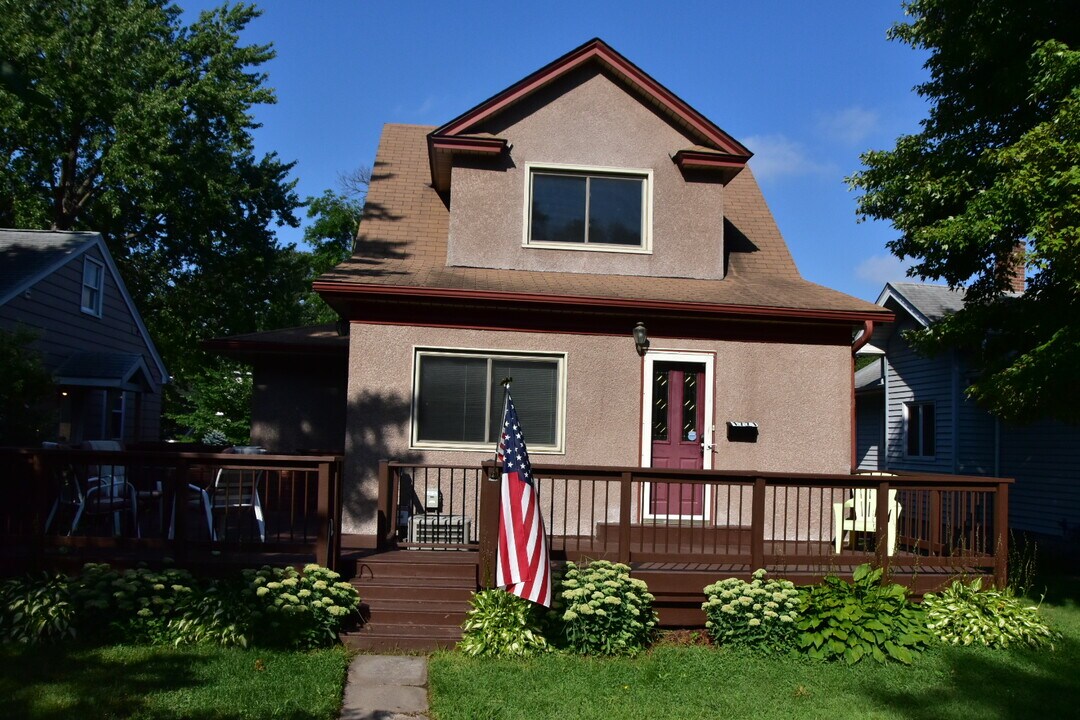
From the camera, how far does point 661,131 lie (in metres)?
11.1

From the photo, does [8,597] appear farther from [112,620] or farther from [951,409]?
[951,409]

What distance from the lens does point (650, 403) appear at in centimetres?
981

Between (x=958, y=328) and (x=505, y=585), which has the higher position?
(x=958, y=328)

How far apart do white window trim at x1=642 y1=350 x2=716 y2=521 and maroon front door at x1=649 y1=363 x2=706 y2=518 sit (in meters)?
0.05

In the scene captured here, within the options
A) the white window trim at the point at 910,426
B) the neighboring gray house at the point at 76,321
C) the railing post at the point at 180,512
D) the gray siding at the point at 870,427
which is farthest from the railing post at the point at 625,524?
the gray siding at the point at 870,427

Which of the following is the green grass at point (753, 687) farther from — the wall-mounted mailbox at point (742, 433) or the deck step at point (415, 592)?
the wall-mounted mailbox at point (742, 433)

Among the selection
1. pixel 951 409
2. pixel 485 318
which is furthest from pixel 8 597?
pixel 951 409

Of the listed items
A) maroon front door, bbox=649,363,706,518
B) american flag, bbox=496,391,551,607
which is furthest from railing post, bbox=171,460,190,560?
maroon front door, bbox=649,363,706,518

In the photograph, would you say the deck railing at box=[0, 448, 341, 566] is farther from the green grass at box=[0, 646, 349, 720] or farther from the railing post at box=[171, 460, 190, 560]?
the green grass at box=[0, 646, 349, 720]

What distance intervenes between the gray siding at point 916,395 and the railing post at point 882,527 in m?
9.14

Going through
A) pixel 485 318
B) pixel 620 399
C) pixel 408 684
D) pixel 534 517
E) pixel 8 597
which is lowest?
pixel 408 684

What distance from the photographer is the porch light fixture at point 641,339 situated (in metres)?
9.62

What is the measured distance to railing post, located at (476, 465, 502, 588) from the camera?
724cm

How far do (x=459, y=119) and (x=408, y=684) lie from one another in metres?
6.73
